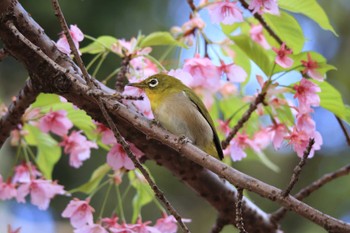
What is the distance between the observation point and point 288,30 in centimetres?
177

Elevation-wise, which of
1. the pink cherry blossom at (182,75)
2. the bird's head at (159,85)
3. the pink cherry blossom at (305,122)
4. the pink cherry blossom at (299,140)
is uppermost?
the pink cherry blossom at (182,75)

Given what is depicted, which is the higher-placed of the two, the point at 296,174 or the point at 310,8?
the point at 310,8

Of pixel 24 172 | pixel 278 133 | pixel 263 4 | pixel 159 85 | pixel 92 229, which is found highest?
pixel 263 4

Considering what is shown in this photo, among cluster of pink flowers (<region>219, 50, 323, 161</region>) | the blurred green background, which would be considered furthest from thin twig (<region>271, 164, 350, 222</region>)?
the blurred green background

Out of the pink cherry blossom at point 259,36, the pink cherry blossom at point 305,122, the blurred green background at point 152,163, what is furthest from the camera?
the blurred green background at point 152,163

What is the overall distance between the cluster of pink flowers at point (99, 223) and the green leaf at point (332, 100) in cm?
58

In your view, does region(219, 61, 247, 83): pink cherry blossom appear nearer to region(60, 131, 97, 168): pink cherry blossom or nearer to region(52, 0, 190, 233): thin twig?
region(60, 131, 97, 168): pink cherry blossom

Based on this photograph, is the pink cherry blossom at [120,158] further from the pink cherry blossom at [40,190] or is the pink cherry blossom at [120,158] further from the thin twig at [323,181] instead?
the thin twig at [323,181]

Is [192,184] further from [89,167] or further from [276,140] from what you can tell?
[89,167]

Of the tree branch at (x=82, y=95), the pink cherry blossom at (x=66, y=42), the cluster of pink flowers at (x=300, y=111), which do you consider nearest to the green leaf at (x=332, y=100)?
the cluster of pink flowers at (x=300, y=111)

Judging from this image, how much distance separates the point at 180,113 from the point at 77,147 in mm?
439

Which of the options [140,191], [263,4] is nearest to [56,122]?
[140,191]

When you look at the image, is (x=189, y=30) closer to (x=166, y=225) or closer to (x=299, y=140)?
(x=299, y=140)

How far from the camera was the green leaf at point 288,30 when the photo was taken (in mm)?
1753
